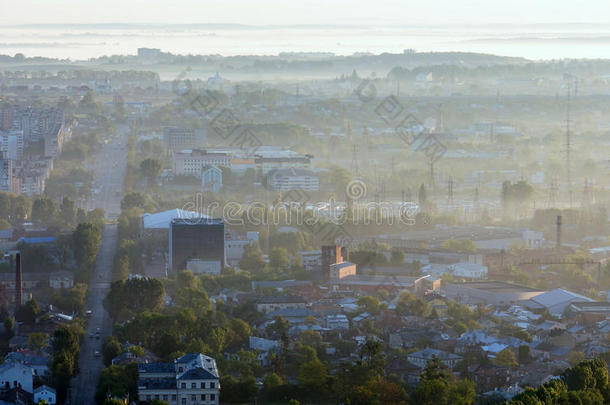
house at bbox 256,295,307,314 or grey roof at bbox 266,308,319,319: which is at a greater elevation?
house at bbox 256,295,307,314

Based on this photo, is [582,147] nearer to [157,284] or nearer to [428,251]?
[428,251]

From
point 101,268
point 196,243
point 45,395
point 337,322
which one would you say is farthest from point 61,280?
point 45,395

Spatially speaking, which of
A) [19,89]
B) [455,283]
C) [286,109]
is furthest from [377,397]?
[19,89]

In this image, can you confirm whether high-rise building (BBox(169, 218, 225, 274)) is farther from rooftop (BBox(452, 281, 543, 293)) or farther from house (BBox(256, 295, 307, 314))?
rooftop (BBox(452, 281, 543, 293))

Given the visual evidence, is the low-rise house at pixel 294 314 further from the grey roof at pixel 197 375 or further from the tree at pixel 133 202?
the tree at pixel 133 202

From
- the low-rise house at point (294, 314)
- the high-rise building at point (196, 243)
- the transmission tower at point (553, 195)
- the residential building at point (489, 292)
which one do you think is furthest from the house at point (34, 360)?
the transmission tower at point (553, 195)

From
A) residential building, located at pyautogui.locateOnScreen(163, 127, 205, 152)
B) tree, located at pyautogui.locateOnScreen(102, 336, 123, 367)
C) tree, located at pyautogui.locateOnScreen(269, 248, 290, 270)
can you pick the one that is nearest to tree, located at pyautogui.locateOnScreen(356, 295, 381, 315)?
tree, located at pyautogui.locateOnScreen(269, 248, 290, 270)

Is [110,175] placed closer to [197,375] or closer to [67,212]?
[67,212]
